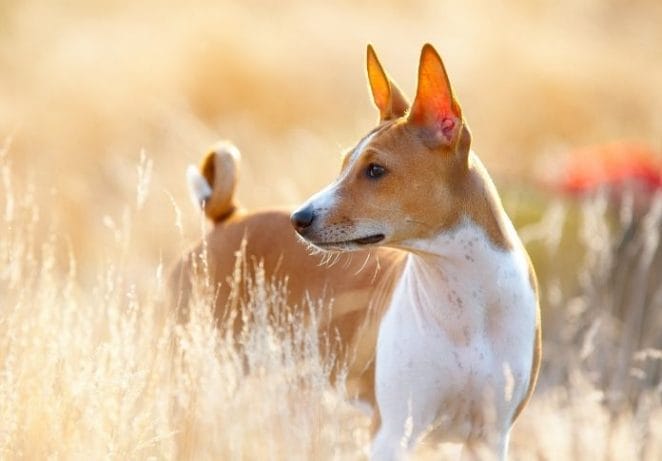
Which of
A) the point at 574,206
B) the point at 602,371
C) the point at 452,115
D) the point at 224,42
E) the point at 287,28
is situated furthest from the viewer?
the point at 287,28

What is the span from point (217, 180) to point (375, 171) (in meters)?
1.50

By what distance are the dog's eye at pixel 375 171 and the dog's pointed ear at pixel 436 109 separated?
0.19m

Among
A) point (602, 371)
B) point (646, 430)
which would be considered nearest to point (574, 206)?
point (602, 371)

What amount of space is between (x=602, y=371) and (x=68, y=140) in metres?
5.10

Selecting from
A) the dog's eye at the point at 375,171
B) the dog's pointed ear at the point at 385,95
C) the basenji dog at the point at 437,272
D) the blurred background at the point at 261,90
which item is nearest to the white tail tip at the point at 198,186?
the dog's pointed ear at the point at 385,95

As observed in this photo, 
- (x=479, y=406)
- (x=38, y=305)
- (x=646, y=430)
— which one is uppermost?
(x=38, y=305)

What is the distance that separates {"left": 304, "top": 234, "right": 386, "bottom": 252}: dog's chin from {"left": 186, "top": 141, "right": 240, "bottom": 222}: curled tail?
1507 mm

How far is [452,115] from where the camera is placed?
426 centimetres

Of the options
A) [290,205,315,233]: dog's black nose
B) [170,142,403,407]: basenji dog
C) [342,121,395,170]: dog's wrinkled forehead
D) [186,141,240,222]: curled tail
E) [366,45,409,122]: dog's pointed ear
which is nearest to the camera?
[290,205,315,233]: dog's black nose

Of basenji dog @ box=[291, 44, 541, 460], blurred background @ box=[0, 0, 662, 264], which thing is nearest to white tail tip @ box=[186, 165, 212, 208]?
basenji dog @ box=[291, 44, 541, 460]

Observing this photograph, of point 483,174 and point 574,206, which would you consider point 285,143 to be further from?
point 483,174

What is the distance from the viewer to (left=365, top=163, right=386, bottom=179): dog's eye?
13.9 ft

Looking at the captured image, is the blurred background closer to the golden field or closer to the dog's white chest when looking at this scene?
Answer: the golden field

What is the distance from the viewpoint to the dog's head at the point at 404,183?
4145 mm
